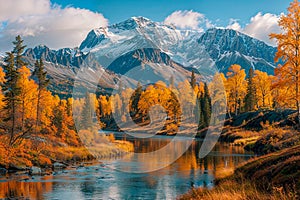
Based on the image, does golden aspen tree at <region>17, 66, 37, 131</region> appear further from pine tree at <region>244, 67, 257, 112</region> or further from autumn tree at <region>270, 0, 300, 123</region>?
pine tree at <region>244, 67, 257, 112</region>

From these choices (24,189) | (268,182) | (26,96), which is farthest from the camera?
(26,96)

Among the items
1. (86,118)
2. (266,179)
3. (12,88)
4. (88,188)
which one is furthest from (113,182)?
(86,118)

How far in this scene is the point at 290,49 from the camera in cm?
3406

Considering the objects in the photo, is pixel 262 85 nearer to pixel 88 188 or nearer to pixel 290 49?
pixel 290 49

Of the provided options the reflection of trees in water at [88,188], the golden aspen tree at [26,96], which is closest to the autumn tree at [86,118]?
the golden aspen tree at [26,96]

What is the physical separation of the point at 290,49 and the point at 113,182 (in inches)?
838

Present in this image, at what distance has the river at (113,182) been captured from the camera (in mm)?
26586

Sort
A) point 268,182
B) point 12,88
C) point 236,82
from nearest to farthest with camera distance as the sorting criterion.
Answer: point 268,182
point 12,88
point 236,82

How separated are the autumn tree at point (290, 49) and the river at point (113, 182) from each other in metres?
10.3

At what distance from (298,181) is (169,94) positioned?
8827 centimetres

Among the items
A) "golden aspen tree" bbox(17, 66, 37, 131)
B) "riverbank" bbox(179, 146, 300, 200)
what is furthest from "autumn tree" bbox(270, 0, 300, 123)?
"golden aspen tree" bbox(17, 66, 37, 131)

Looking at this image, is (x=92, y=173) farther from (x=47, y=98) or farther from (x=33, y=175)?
(x=47, y=98)

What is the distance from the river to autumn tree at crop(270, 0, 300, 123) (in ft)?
33.9

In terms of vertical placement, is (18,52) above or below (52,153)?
above
